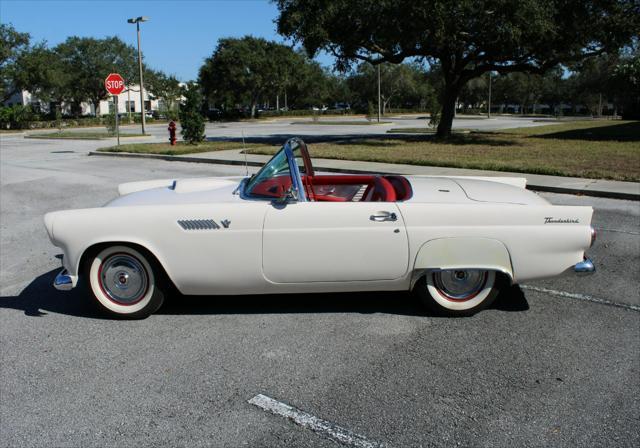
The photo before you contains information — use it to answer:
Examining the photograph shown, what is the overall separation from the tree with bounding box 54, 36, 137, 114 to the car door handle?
65.9 m

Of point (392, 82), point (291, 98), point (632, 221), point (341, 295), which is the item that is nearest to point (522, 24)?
point (632, 221)

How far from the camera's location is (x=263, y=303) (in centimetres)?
487

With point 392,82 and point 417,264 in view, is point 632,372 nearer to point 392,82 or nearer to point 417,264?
point 417,264

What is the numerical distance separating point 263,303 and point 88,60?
67.8 m

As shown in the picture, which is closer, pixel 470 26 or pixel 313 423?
pixel 313 423

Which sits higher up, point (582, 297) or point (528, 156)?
point (528, 156)

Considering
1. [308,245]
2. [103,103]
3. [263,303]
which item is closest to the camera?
[308,245]

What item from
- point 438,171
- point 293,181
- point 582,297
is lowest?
point 582,297

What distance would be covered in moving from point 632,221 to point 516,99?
301ft

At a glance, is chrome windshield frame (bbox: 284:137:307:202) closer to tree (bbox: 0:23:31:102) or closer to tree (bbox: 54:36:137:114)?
tree (bbox: 0:23:31:102)

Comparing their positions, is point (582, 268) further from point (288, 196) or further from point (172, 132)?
point (172, 132)

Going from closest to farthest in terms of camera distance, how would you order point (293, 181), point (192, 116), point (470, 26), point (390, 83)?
point (293, 181)
point (470, 26)
point (192, 116)
point (390, 83)

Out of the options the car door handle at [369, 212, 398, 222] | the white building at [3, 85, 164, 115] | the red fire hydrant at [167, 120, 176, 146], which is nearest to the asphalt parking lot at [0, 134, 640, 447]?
the car door handle at [369, 212, 398, 222]

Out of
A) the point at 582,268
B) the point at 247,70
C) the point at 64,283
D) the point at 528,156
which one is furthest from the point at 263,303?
the point at 247,70
